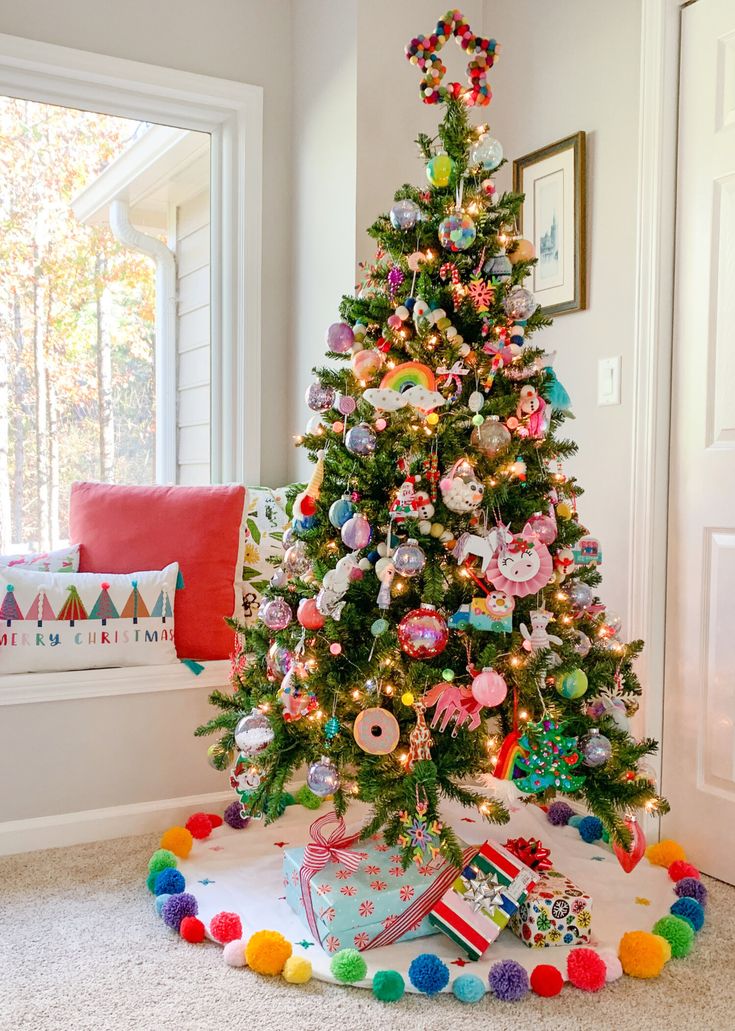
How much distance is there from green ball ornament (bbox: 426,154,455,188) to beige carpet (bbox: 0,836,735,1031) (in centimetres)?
153

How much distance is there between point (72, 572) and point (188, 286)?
112 cm

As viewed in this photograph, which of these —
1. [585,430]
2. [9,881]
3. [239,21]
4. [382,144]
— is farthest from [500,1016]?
[239,21]

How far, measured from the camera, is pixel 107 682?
219 centimetres

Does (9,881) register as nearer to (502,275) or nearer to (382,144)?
(502,275)

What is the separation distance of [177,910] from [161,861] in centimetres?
23

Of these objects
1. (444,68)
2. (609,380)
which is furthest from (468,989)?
(444,68)

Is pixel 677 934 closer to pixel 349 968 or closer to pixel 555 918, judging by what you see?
pixel 555 918

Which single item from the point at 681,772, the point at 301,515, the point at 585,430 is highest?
the point at 585,430

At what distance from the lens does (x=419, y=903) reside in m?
1.69

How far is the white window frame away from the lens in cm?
280

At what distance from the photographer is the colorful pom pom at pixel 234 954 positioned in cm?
162

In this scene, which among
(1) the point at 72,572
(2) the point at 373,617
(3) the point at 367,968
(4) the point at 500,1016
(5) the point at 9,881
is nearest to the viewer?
(4) the point at 500,1016

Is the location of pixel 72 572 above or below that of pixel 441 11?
below

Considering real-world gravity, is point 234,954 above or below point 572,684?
below
